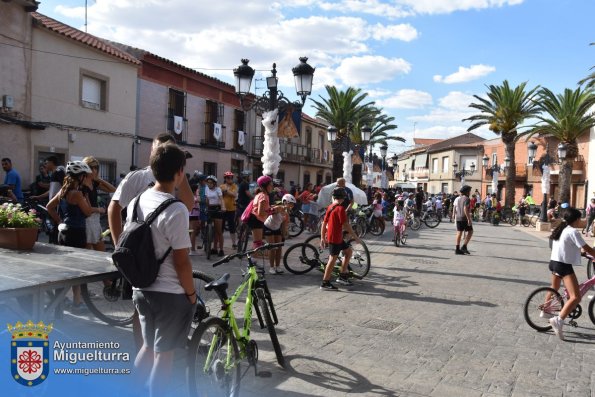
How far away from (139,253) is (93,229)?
142 inches

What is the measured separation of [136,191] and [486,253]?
37.6ft

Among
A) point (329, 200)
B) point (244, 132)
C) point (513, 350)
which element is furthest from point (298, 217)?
point (244, 132)

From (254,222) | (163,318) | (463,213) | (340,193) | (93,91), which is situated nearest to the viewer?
(163,318)

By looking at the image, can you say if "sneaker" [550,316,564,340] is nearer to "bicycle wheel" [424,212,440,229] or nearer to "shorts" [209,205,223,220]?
"shorts" [209,205,223,220]


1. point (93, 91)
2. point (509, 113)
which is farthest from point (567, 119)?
point (93, 91)

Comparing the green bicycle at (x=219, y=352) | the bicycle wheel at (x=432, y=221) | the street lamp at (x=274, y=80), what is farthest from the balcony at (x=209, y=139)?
the green bicycle at (x=219, y=352)

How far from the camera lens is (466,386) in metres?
4.05

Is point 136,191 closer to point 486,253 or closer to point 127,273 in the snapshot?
point 127,273

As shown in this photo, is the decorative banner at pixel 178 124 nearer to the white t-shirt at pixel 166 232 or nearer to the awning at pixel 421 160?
the white t-shirt at pixel 166 232

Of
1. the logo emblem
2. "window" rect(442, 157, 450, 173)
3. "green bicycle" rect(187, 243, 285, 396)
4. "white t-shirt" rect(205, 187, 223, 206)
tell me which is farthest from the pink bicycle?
"window" rect(442, 157, 450, 173)

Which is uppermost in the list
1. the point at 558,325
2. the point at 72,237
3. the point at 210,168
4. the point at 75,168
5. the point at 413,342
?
the point at 210,168

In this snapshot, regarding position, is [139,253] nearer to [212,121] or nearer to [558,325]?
[558,325]

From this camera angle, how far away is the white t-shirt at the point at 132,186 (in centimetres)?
A: 411

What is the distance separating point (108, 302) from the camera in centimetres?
517
